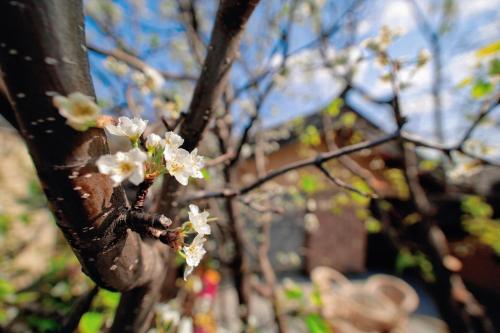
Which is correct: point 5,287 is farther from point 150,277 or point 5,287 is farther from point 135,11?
point 135,11

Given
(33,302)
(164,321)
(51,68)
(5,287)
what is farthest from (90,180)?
(33,302)

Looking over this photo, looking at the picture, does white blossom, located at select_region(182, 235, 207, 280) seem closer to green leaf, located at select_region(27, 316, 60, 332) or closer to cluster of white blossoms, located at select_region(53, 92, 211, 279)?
cluster of white blossoms, located at select_region(53, 92, 211, 279)

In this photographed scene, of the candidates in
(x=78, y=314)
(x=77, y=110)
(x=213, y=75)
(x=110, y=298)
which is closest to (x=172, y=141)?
(x=77, y=110)

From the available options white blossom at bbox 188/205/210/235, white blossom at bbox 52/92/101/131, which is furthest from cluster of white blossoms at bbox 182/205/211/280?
white blossom at bbox 52/92/101/131

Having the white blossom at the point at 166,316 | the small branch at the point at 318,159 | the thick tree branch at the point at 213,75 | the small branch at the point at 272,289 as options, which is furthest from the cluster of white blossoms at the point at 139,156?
the small branch at the point at 272,289

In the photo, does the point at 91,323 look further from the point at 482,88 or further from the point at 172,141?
the point at 482,88
